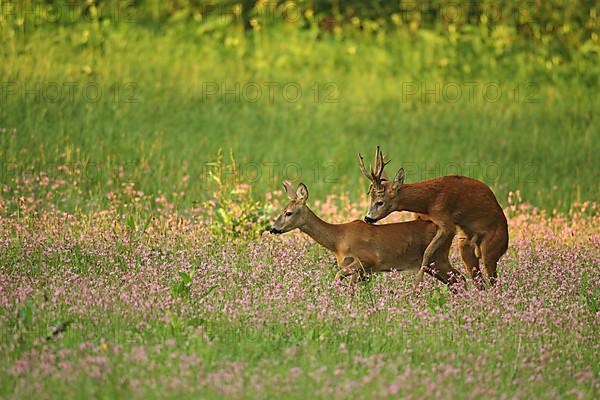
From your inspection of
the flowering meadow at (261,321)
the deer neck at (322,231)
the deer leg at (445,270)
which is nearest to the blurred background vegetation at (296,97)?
the flowering meadow at (261,321)

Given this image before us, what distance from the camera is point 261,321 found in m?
8.40

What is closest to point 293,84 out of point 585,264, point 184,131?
point 184,131

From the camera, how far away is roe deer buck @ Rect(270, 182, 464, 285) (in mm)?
10367

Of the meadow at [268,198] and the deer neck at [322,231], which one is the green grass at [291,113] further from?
the deer neck at [322,231]

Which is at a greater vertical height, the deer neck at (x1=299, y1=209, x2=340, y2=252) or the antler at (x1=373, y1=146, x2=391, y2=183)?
the antler at (x1=373, y1=146, x2=391, y2=183)

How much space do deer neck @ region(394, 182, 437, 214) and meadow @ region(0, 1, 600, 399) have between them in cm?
65

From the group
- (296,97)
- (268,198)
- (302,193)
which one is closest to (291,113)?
(296,97)

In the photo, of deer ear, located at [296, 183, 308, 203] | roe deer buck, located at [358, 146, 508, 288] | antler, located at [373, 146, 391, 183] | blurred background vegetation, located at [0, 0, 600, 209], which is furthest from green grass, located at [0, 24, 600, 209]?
roe deer buck, located at [358, 146, 508, 288]

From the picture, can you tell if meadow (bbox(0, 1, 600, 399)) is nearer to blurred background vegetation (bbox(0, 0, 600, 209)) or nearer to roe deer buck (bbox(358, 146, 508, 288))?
blurred background vegetation (bbox(0, 0, 600, 209))

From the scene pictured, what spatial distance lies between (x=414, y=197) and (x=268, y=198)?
373 centimetres

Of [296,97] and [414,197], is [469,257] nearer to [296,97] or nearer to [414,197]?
[414,197]

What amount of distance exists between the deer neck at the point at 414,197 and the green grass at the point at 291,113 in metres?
4.34

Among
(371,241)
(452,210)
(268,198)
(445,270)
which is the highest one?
(452,210)

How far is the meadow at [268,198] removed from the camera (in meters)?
7.48
